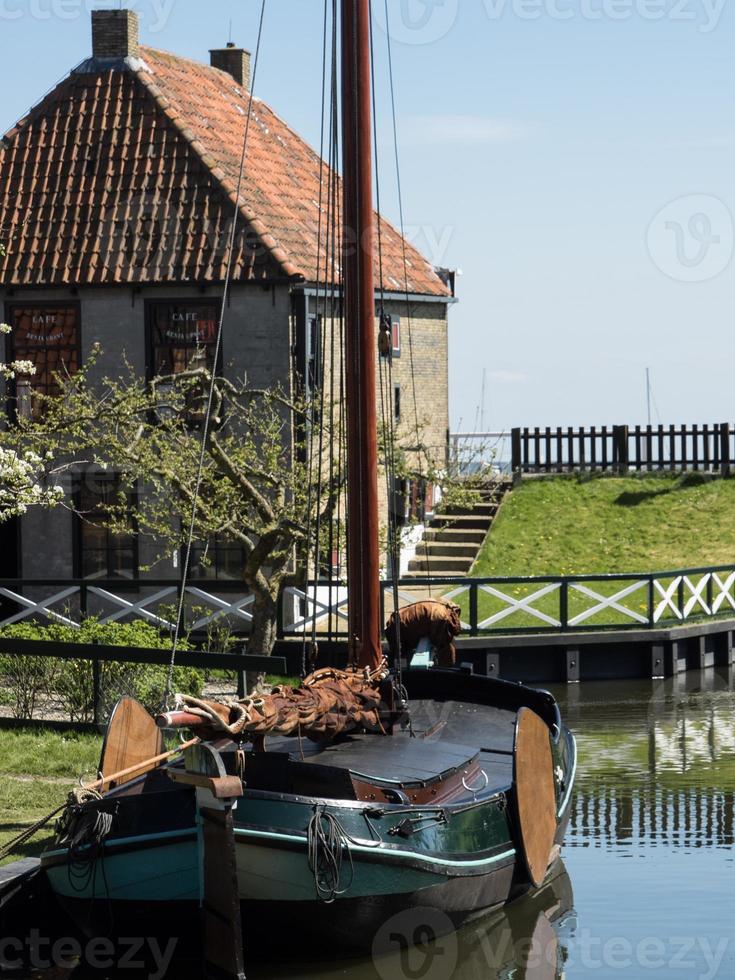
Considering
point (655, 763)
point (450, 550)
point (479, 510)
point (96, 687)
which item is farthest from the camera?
point (479, 510)

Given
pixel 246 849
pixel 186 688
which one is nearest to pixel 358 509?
pixel 246 849

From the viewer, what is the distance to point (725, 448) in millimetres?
36156

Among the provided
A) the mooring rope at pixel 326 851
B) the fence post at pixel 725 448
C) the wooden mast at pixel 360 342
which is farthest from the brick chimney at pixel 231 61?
the mooring rope at pixel 326 851

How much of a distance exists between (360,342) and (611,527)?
65.2 feet

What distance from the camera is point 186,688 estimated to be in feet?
61.1

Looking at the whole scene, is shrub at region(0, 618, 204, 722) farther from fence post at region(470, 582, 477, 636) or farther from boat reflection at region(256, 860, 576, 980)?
fence post at region(470, 582, 477, 636)

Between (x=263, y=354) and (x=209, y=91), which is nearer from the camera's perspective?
(x=263, y=354)

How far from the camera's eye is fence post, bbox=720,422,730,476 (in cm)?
3597

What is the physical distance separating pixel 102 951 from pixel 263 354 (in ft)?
52.3

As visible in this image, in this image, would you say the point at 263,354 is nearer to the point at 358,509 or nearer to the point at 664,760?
the point at 664,760

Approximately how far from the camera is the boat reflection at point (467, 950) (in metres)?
11.2

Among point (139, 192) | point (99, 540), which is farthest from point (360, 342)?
point (139, 192)

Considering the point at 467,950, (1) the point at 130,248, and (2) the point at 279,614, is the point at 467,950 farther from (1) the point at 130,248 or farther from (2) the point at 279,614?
(1) the point at 130,248

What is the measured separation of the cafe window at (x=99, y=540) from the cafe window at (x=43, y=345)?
65.2 inches
